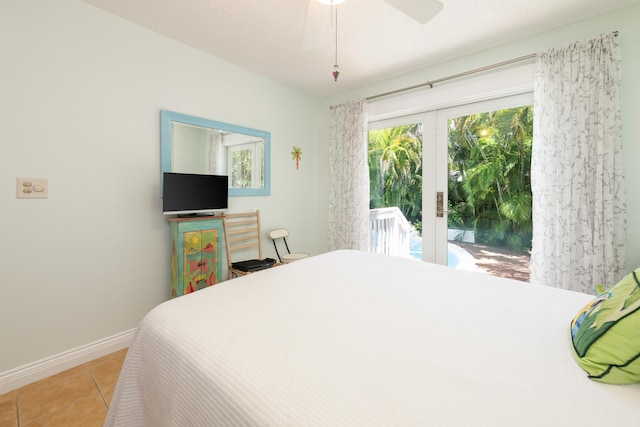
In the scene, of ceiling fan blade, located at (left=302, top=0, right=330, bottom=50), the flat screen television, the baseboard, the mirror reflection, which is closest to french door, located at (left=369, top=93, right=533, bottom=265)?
ceiling fan blade, located at (left=302, top=0, right=330, bottom=50)

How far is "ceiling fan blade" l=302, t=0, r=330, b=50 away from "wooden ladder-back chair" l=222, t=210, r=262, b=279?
67.7 inches

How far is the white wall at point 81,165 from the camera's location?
1.75 metres

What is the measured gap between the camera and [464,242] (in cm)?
287

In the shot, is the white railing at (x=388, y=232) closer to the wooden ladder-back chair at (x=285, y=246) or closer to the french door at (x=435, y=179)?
the french door at (x=435, y=179)

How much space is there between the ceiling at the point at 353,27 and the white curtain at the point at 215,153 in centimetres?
78

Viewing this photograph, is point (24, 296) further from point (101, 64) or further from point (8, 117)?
point (101, 64)

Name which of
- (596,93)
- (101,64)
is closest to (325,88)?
(101,64)

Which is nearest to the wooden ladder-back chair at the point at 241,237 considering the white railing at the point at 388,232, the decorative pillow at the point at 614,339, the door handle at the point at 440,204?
the white railing at the point at 388,232

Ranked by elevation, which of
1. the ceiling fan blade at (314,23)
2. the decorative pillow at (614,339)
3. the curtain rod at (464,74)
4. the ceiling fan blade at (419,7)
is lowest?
the decorative pillow at (614,339)

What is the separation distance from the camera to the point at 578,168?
209cm

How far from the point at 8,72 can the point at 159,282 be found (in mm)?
1721

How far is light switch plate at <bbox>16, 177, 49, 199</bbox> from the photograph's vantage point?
69.3 inches

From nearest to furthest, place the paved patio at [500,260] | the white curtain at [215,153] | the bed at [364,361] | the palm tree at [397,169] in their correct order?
1. the bed at [364,361]
2. the paved patio at [500,260]
3. the white curtain at [215,153]
4. the palm tree at [397,169]

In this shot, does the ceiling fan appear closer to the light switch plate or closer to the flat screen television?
the flat screen television
